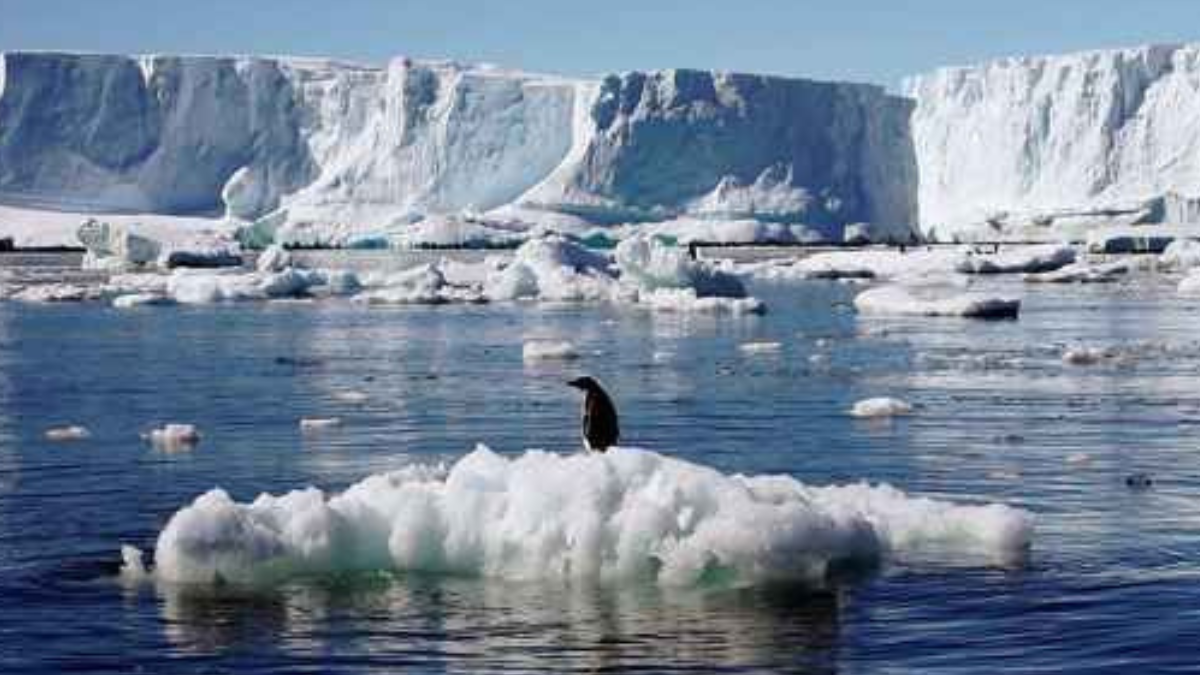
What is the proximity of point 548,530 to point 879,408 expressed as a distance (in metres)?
10.1

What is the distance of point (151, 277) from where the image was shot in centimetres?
6706

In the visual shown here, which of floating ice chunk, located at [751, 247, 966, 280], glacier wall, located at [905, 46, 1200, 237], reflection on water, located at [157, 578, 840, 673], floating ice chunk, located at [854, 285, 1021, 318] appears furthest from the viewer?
glacier wall, located at [905, 46, 1200, 237]

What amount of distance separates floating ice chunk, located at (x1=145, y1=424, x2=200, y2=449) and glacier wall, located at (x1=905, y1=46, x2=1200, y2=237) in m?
82.4

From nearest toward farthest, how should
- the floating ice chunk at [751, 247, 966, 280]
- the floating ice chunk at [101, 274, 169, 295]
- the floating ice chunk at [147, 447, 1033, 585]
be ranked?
1. the floating ice chunk at [147, 447, 1033, 585]
2. the floating ice chunk at [101, 274, 169, 295]
3. the floating ice chunk at [751, 247, 966, 280]

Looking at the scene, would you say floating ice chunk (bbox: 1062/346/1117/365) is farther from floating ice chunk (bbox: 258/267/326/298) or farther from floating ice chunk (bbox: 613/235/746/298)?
floating ice chunk (bbox: 258/267/326/298)

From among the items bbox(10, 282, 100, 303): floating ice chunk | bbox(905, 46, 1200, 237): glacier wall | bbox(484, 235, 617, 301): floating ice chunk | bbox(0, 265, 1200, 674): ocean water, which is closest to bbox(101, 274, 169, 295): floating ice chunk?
bbox(10, 282, 100, 303): floating ice chunk

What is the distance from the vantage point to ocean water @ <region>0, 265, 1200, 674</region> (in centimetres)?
951

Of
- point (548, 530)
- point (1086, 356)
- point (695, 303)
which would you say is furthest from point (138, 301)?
point (548, 530)

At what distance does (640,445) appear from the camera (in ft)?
61.2

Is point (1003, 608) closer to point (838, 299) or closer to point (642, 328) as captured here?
point (642, 328)

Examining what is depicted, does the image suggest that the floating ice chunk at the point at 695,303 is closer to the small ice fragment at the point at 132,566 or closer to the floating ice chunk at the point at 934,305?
the floating ice chunk at the point at 934,305

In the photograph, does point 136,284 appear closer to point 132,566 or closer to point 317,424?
point 317,424

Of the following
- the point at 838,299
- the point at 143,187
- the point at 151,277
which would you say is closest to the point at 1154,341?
the point at 838,299

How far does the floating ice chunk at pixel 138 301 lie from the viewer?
50.9 meters
